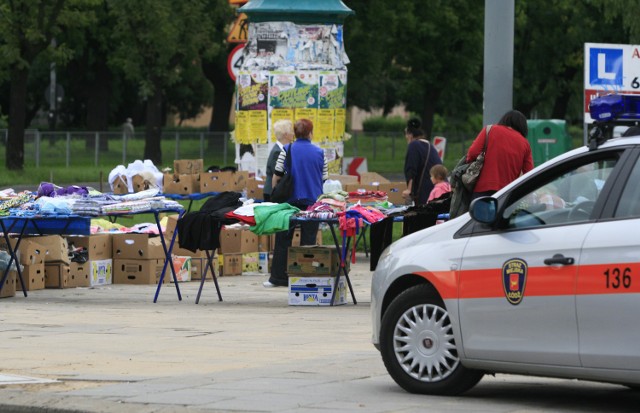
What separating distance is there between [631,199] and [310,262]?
7.64 metres

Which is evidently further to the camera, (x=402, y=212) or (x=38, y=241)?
(x=38, y=241)

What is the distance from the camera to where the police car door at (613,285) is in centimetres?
838

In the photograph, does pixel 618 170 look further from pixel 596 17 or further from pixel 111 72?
pixel 111 72

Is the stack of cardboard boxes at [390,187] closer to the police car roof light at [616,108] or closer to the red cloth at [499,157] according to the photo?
the red cloth at [499,157]

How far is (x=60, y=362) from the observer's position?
11406mm

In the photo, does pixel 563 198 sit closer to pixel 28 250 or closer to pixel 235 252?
pixel 28 250

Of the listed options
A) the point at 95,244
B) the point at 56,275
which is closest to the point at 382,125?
the point at 95,244

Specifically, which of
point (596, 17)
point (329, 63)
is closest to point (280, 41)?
point (329, 63)

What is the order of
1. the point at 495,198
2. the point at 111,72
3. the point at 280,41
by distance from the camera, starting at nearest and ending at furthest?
the point at 495,198 < the point at 280,41 < the point at 111,72

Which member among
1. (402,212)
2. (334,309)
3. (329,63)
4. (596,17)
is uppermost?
(596,17)

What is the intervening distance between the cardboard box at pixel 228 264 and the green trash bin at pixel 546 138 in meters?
18.1

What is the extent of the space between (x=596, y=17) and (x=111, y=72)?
2105cm

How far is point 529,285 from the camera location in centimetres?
891

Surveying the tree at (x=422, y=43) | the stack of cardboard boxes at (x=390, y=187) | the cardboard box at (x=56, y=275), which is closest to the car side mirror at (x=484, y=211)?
the cardboard box at (x=56, y=275)
